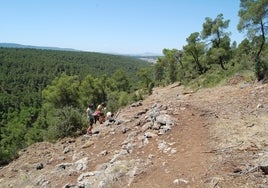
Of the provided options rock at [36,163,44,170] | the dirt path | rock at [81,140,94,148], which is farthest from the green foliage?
the dirt path

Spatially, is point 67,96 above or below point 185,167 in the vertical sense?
below

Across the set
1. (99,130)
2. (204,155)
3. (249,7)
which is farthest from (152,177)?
(249,7)

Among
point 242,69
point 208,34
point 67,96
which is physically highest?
point 208,34

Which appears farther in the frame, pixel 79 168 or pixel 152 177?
pixel 79 168

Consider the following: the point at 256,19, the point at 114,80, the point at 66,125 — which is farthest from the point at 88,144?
the point at 114,80

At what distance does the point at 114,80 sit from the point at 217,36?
2363 centimetres

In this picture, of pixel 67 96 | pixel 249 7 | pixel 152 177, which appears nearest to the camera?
pixel 152 177

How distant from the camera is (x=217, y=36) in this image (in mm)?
39281

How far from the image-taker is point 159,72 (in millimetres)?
64125

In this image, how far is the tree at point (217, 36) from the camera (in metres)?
37.2

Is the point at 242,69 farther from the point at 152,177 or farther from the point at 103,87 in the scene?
the point at 103,87

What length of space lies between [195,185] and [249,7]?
608 inches

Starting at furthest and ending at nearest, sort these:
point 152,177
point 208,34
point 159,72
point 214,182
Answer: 1. point 159,72
2. point 208,34
3. point 152,177
4. point 214,182

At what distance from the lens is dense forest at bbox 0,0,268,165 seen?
1853 centimetres
